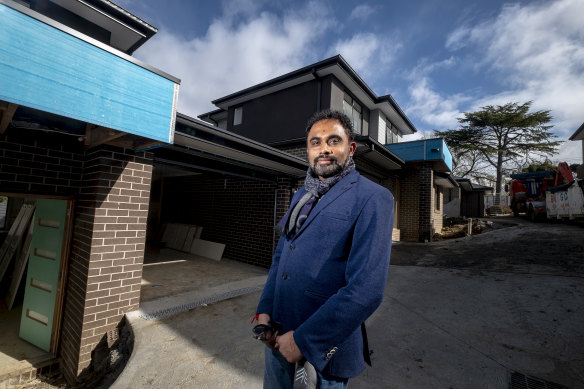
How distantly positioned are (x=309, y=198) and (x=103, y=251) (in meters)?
3.51

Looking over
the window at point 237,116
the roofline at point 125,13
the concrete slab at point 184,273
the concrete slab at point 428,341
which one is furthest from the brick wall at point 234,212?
the roofline at point 125,13

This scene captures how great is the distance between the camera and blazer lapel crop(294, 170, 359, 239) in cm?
134

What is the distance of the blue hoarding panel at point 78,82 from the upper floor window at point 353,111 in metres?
8.25

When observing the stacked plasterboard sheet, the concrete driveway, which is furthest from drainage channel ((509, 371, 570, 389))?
the stacked plasterboard sheet

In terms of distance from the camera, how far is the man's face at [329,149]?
1447mm

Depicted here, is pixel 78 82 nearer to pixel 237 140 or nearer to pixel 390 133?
pixel 237 140

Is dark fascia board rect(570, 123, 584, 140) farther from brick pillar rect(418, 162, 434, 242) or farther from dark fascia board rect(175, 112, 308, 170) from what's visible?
dark fascia board rect(175, 112, 308, 170)

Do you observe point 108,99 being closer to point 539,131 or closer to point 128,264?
point 128,264

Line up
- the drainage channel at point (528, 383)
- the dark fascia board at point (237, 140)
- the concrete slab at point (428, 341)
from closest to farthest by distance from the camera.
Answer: the drainage channel at point (528, 383) < the concrete slab at point (428, 341) < the dark fascia board at point (237, 140)

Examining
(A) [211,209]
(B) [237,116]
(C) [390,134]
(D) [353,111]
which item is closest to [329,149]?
(A) [211,209]

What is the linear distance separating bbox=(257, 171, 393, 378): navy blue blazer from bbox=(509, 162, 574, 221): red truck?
16.2 metres

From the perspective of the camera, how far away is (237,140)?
14.3 ft

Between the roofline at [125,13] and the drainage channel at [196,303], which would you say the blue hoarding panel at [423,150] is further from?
the roofline at [125,13]

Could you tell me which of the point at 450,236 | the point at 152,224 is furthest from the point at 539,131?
the point at 152,224
